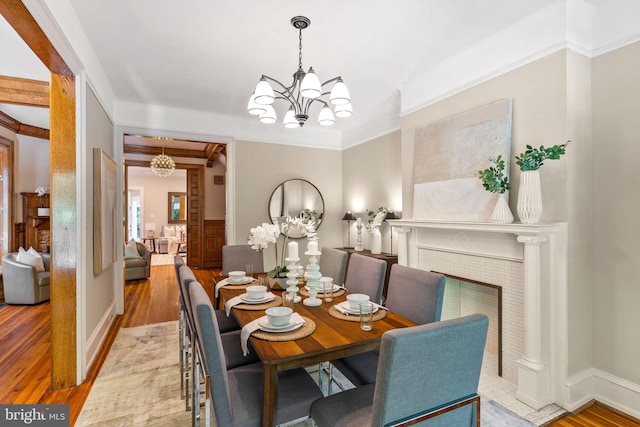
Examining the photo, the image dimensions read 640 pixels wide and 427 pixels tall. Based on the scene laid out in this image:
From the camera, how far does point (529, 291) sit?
7.19 ft

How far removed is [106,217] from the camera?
3.13 metres

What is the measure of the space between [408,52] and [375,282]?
2014 mm

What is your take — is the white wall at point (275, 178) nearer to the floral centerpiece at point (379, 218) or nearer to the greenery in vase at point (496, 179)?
the floral centerpiece at point (379, 218)

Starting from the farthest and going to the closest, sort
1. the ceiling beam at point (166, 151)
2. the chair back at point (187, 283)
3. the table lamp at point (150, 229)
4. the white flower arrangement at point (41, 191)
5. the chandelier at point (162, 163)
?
1. the table lamp at point (150, 229)
2. the ceiling beam at point (166, 151)
3. the chandelier at point (162, 163)
4. the white flower arrangement at point (41, 191)
5. the chair back at point (187, 283)

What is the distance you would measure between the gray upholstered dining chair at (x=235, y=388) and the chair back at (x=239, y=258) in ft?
5.43

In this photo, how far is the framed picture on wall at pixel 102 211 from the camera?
2805mm

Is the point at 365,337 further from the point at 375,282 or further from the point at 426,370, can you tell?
the point at 375,282

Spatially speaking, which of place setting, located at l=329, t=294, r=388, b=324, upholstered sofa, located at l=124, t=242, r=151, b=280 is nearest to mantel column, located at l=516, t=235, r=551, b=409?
place setting, located at l=329, t=294, r=388, b=324

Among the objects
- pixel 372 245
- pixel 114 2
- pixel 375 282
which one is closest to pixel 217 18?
pixel 114 2

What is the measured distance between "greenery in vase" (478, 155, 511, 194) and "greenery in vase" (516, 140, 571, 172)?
0.15 metres

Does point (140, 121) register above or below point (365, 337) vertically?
above

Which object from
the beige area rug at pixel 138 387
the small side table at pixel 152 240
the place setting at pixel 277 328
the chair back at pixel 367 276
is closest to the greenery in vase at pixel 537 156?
the chair back at pixel 367 276

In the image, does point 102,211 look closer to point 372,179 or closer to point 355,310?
point 355,310

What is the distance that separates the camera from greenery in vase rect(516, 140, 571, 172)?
2.01 meters
